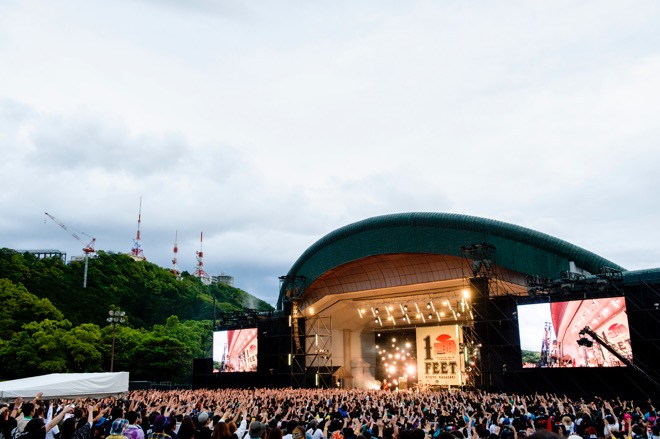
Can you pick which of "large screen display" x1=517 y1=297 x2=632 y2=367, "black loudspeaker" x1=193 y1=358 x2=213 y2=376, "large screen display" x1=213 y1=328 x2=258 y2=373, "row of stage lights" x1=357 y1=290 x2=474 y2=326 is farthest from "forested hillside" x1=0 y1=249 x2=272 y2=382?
"large screen display" x1=517 y1=297 x2=632 y2=367

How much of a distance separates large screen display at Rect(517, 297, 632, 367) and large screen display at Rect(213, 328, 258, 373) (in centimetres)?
1861

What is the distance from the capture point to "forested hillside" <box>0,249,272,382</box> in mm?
36594

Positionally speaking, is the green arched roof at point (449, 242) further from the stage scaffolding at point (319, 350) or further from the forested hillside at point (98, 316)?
the forested hillside at point (98, 316)

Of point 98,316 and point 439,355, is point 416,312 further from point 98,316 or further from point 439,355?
point 98,316

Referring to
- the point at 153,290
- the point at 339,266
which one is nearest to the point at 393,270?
the point at 339,266

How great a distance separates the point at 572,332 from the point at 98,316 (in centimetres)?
4214

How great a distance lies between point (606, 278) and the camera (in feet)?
69.4

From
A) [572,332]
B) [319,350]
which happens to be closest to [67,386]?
[572,332]

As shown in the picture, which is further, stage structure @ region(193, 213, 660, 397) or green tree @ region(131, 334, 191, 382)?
green tree @ region(131, 334, 191, 382)

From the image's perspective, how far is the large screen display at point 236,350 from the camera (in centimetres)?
3478

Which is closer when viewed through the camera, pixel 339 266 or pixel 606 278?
pixel 606 278

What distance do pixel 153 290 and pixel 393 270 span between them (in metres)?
37.9

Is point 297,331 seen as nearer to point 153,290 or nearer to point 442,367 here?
point 442,367

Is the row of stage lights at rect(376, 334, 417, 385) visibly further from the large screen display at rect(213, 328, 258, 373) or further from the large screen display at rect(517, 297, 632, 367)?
the large screen display at rect(517, 297, 632, 367)
